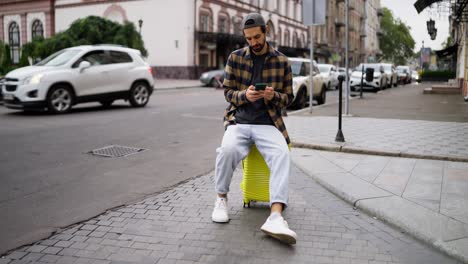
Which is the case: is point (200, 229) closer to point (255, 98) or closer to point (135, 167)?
point (255, 98)

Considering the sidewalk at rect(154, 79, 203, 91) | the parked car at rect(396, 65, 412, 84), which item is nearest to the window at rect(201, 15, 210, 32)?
the sidewalk at rect(154, 79, 203, 91)

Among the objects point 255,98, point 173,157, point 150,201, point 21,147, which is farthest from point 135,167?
point 255,98

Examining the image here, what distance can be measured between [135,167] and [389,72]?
28296 mm

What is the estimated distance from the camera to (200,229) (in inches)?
157

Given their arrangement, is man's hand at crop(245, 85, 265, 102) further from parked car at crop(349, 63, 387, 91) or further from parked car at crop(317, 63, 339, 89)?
parked car at crop(317, 63, 339, 89)

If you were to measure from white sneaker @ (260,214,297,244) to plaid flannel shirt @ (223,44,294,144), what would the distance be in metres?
0.92

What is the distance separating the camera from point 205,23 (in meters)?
40.8

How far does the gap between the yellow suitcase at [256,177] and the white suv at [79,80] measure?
365 inches

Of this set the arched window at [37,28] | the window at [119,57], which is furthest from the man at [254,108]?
the arched window at [37,28]

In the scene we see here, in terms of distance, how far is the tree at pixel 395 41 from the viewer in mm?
106500

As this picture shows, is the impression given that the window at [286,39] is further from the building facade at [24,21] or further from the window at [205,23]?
the building facade at [24,21]

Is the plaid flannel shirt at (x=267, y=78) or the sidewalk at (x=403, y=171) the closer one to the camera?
the sidewalk at (x=403, y=171)

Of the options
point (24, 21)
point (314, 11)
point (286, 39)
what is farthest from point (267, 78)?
point (286, 39)

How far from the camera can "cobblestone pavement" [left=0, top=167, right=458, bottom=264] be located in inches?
134
